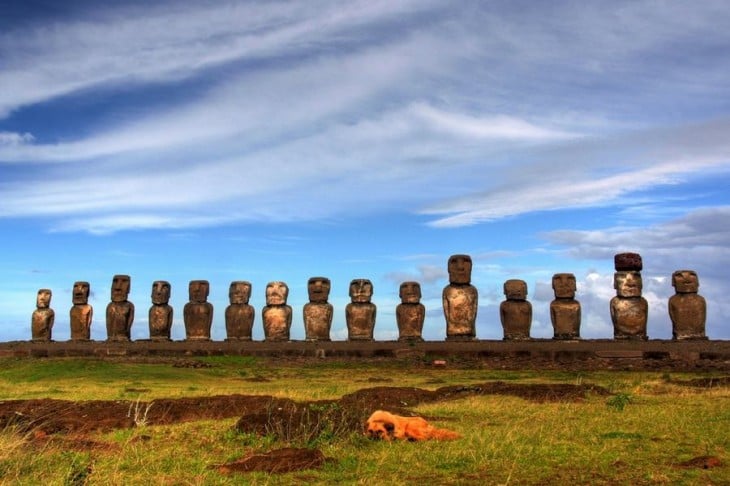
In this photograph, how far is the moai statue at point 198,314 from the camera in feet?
102

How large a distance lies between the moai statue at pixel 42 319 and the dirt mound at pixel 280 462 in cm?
2759

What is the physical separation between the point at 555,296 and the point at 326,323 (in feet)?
26.0

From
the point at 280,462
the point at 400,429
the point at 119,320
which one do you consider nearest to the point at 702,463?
the point at 400,429

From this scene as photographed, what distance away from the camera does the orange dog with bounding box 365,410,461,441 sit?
381 inches

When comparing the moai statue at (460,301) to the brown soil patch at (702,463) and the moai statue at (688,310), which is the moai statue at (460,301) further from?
the brown soil patch at (702,463)

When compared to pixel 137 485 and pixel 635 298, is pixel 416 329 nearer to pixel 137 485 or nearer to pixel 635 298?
pixel 635 298

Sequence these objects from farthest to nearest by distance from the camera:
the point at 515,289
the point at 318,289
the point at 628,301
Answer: the point at 318,289 < the point at 515,289 < the point at 628,301

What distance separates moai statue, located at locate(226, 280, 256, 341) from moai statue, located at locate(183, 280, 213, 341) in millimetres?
978

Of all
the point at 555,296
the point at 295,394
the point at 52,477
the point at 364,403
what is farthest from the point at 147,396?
the point at 555,296

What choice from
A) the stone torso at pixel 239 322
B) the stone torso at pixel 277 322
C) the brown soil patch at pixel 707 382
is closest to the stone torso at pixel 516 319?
the stone torso at pixel 277 322

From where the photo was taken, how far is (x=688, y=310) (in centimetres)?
2619

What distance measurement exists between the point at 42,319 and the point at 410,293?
1571 centimetres

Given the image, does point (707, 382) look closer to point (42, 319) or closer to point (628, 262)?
point (628, 262)

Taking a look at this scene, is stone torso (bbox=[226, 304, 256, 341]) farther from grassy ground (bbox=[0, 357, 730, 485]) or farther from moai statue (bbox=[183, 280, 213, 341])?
grassy ground (bbox=[0, 357, 730, 485])
